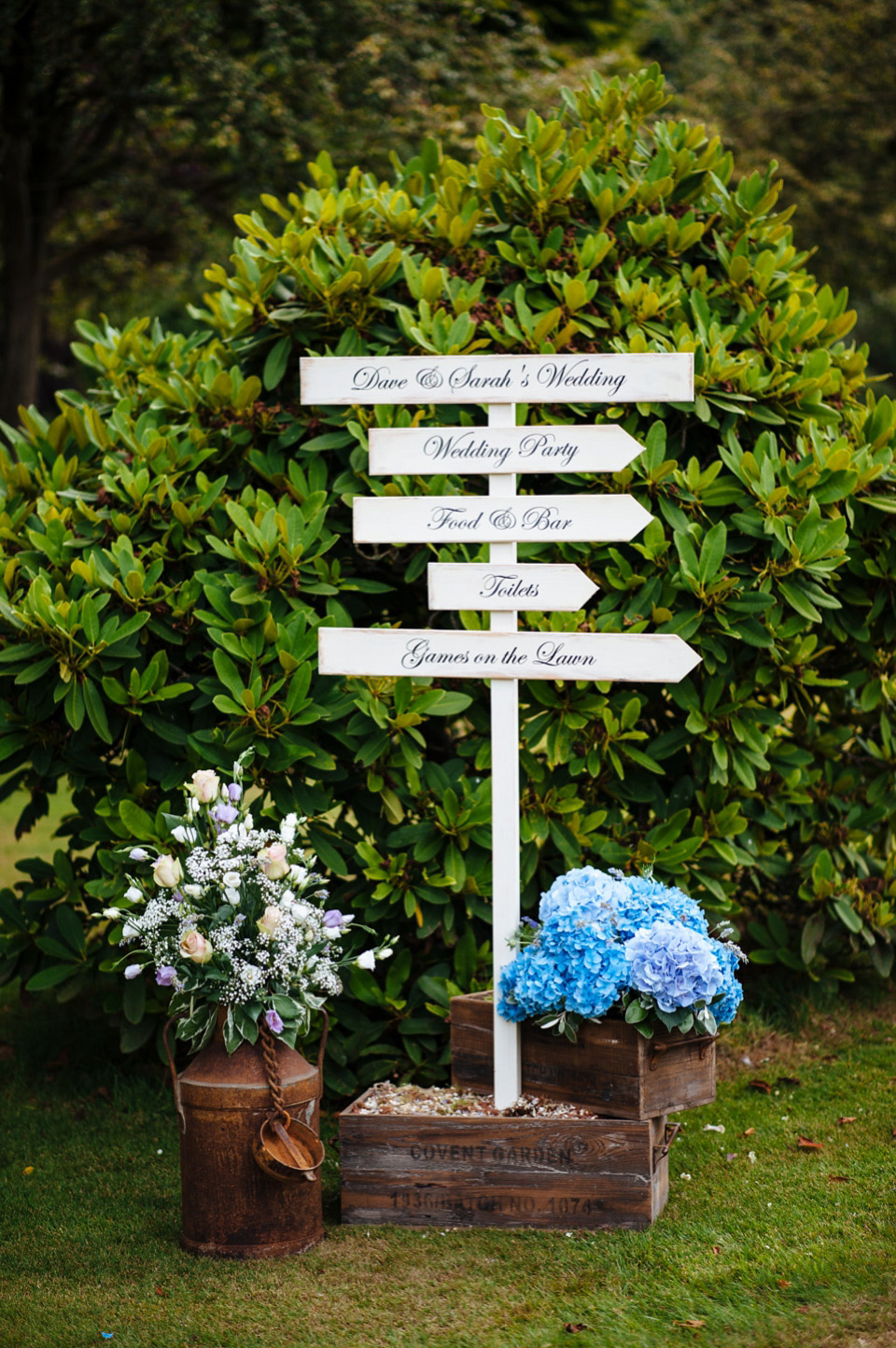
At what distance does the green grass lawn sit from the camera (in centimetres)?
270

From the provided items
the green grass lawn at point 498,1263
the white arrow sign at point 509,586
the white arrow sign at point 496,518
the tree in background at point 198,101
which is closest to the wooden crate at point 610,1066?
the green grass lawn at point 498,1263

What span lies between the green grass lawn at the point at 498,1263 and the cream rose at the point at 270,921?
831mm

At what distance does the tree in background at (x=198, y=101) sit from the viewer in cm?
1024

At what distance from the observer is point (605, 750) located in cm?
379

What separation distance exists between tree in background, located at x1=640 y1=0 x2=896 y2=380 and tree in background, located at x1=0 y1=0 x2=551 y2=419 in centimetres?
354

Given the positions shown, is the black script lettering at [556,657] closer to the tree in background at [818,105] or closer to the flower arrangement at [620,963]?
the flower arrangement at [620,963]

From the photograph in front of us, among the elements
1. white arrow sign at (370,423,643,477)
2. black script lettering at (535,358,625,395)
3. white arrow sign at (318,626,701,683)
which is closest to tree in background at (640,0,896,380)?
black script lettering at (535,358,625,395)

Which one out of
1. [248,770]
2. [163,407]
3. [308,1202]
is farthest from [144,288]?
[308,1202]

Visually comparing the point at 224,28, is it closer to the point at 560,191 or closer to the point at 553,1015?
the point at 560,191

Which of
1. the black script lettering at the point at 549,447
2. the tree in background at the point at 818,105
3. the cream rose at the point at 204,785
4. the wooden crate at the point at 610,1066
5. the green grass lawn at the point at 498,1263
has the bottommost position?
the green grass lawn at the point at 498,1263

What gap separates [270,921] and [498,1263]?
1004mm

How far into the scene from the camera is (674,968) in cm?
302

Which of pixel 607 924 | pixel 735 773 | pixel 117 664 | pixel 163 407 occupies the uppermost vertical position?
pixel 163 407

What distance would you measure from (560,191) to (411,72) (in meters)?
8.73
